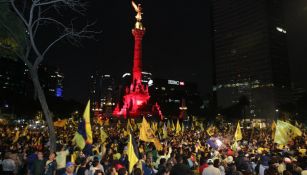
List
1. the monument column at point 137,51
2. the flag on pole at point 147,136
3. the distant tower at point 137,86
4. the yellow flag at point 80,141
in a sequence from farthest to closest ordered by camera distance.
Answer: the monument column at point 137,51 → the distant tower at point 137,86 → the flag on pole at point 147,136 → the yellow flag at point 80,141

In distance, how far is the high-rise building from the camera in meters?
132

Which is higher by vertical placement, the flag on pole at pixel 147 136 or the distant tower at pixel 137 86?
the distant tower at pixel 137 86

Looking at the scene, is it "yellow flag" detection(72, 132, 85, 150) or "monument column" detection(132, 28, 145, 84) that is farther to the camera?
"monument column" detection(132, 28, 145, 84)

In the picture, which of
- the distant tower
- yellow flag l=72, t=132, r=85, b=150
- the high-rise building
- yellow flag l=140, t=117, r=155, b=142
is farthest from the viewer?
the high-rise building

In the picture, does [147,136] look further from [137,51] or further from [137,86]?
[137,51]

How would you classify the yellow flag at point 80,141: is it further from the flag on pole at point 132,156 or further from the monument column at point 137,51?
the monument column at point 137,51

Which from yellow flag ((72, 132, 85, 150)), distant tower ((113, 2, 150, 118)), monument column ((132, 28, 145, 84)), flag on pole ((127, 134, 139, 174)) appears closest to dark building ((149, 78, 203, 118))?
distant tower ((113, 2, 150, 118))

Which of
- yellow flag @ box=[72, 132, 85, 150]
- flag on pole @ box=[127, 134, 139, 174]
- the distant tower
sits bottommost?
flag on pole @ box=[127, 134, 139, 174]

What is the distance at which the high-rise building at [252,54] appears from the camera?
13225cm

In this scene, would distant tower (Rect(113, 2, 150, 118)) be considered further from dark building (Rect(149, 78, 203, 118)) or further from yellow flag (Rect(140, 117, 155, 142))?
yellow flag (Rect(140, 117, 155, 142))

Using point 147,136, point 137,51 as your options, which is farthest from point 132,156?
point 137,51

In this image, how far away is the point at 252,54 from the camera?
463 ft

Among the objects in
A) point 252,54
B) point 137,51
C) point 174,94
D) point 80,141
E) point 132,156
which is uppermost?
point 252,54

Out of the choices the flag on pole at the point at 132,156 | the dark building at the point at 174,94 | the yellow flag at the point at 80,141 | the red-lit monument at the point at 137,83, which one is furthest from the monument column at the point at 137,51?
the flag on pole at the point at 132,156
